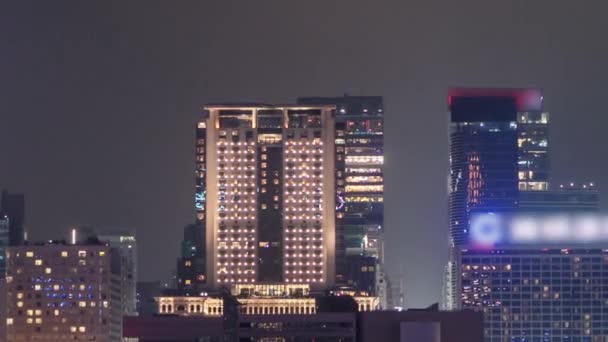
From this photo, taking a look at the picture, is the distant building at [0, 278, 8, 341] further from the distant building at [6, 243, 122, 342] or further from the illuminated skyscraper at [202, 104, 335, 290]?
the illuminated skyscraper at [202, 104, 335, 290]

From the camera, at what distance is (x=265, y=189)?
18888 centimetres

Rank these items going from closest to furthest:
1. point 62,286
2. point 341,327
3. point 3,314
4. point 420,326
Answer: point 420,326, point 341,327, point 3,314, point 62,286

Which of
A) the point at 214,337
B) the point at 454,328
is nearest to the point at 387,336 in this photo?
the point at 454,328

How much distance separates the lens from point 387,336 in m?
109

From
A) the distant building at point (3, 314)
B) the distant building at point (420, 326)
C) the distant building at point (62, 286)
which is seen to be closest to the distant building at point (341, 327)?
the distant building at point (420, 326)

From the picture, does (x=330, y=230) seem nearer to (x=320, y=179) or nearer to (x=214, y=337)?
(x=320, y=179)

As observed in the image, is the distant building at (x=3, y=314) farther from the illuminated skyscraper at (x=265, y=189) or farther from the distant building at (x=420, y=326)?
the distant building at (x=420, y=326)

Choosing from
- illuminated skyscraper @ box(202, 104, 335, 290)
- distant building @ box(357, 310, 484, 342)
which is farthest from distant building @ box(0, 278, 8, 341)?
distant building @ box(357, 310, 484, 342)

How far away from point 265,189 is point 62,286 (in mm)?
15115

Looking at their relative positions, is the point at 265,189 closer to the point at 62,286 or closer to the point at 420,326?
the point at 62,286

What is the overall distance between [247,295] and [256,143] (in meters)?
12.3

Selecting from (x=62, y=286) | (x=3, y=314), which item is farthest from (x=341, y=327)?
(x=62, y=286)

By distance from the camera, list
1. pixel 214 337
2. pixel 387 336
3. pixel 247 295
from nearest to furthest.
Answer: pixel 387 336 < pixel 214 337 < pixel 247 295

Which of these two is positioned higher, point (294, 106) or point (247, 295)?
point (294, 106)
